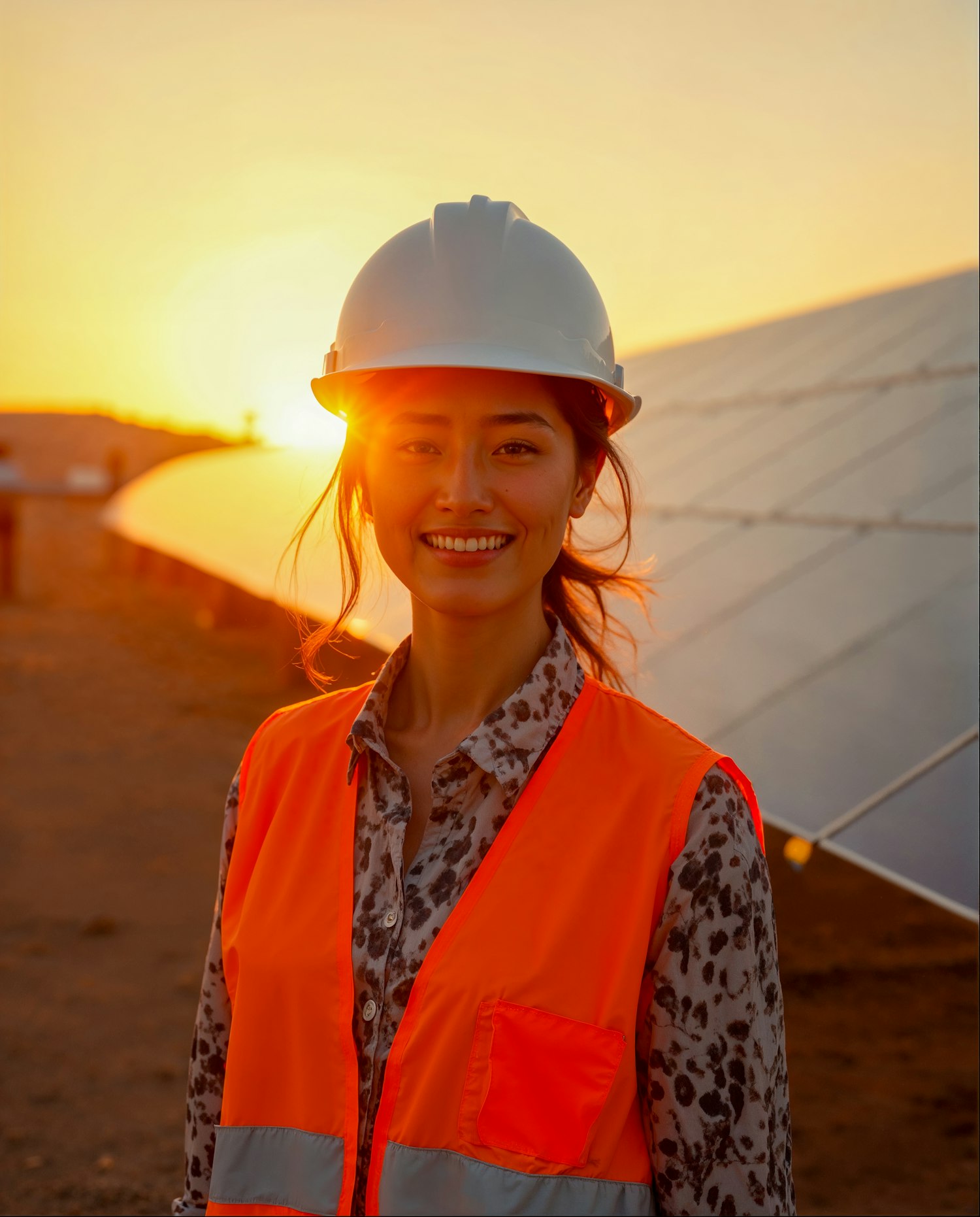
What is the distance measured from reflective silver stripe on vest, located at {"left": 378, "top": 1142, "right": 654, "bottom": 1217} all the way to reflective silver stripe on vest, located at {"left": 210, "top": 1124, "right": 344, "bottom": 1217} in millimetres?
106

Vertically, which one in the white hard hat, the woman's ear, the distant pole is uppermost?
the distant pole

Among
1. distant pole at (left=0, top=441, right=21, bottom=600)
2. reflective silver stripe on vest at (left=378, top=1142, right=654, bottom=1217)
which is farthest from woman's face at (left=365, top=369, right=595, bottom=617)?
distant pole at (left=0, top=441, right=21, bottom=600)

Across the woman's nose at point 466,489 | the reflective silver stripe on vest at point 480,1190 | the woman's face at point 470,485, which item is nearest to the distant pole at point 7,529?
the woman's face at point 470,485

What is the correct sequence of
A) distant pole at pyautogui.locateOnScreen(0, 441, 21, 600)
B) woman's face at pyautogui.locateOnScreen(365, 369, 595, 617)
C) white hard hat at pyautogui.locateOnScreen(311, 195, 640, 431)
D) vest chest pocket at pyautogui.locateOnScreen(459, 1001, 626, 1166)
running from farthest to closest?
distant pole at pyautogui.locateOnScreen(0, 441, 21, 600) < white hard hat at pyautogui.locateOnScreen(311, 195, 640, 431) < woman's face at pyautogui.locateOnScreen(365, 369, 595, 617) < vest chest pocket at pyautogui.locateOnScreen(459, 1001, 626, 1166)

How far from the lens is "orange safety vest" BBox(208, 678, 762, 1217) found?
1487 mm

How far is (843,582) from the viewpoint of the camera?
532 centimetres

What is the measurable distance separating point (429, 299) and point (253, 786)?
894 mm

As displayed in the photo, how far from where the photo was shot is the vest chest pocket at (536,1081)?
147 cm

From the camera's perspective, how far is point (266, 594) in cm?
1120

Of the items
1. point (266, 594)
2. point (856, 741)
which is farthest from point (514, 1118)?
point (266, 594)

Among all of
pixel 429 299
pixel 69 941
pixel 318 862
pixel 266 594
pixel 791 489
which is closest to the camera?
pixel 318 862

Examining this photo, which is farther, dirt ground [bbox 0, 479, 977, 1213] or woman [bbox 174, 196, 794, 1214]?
dirt ground [bbox 0, 479, 977, 1213]

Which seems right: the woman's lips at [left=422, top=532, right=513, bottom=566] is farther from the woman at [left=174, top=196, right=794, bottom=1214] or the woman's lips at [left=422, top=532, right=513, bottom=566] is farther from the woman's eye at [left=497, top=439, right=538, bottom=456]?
the woman's eye at [left=497, top=439, right=538, bottom=456]

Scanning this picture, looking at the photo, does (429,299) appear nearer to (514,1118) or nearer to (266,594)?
(514,1118)
